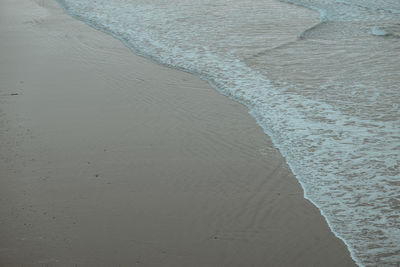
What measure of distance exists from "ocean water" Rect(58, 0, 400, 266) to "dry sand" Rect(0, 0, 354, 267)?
0.32 meters

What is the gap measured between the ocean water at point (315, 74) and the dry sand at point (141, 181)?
1.06ft

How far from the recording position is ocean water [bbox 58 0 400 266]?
4.64 m

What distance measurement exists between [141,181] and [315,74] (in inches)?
169

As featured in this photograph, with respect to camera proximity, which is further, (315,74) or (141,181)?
(315,74)

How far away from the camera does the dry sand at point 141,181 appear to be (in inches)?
153

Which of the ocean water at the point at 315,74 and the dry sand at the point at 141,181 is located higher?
the ocean water at the point at 315,74

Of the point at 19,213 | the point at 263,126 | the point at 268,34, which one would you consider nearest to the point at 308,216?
the point at 263,126

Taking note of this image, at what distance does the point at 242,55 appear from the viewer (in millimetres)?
9211

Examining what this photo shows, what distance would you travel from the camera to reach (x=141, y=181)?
4.86m

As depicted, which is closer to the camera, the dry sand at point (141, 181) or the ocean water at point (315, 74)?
the dry sand at point (141, 181)

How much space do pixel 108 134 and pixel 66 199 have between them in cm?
140

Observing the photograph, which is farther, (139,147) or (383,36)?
Answer: (383,36)

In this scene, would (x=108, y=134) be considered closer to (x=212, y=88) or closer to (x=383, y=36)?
(x=212, y=88)

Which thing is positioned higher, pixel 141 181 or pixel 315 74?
pixel 315 74
